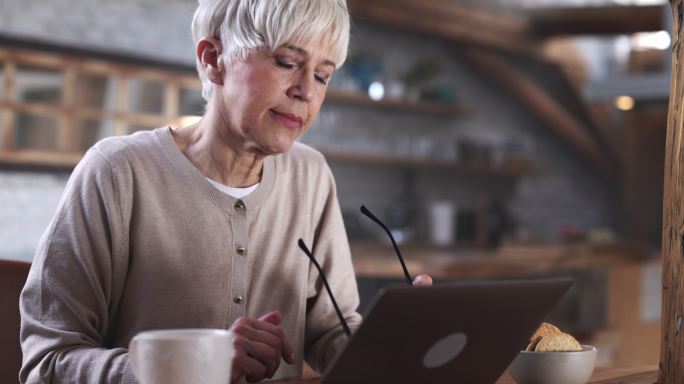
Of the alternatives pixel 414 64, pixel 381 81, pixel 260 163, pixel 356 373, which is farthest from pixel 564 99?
pixel 356 373

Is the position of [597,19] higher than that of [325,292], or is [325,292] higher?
[597,19]

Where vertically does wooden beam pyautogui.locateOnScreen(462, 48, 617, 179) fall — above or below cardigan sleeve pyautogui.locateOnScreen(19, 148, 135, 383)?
below

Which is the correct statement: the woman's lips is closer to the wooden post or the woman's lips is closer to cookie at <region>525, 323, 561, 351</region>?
cookie at <region>525, 323, 561, 351</region>

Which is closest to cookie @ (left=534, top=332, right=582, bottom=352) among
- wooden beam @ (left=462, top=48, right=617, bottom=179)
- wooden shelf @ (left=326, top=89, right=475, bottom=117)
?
wooden shelf @ (left=326, top=89, right=475, bottom=117)

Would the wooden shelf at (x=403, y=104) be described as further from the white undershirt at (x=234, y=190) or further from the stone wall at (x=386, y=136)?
the white undershirt at (x=234, y=190)

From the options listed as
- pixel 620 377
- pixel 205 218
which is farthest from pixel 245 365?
pixel 620 377

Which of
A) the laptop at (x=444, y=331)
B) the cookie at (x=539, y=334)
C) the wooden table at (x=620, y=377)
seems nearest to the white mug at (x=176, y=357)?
the laptop at (x=444, y=331)

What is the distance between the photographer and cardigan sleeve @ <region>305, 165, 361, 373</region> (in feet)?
6.26

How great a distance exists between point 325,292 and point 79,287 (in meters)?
0.55

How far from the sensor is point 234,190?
178cm

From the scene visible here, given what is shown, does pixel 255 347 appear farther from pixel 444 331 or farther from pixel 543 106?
pixel 543 106

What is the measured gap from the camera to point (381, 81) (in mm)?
7648

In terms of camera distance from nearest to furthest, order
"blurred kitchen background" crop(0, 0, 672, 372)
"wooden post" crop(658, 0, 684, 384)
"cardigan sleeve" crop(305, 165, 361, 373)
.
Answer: "wooden post" crop(658, 0, 684, 384), "cardigan sleeve" crop(305, 165, 361, 373), "blurred kitchen background" crop(0, 0, 672, 372)

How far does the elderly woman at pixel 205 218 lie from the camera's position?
1.54m
